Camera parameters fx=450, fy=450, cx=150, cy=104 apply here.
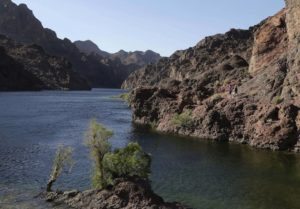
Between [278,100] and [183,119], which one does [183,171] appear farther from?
[183,119]

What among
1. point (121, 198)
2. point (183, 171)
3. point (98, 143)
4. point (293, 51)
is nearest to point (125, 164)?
point (98, 143)

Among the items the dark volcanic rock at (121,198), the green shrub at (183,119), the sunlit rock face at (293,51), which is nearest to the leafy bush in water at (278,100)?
the sunlit rock face at (293,51)

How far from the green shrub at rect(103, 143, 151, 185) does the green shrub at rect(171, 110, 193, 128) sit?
5601cm

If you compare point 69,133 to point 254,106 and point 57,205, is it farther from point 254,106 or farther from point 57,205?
point 57,205

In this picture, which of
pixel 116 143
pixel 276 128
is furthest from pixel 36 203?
pixel 276 128

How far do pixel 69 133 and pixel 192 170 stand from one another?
43.8m

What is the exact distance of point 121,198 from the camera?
139 ft

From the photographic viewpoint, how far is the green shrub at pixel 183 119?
101250 mm

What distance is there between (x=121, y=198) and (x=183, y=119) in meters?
61.5

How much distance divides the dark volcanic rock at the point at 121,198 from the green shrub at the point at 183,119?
57.2 meters

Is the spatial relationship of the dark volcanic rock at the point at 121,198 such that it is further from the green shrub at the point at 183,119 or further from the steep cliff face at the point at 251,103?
the green shrub at the point at 183,119

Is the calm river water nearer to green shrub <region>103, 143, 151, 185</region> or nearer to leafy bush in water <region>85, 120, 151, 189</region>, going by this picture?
green shrub <region>103, 143, 151, 185</region>

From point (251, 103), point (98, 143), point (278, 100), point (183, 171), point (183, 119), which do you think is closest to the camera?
point (98, 143)

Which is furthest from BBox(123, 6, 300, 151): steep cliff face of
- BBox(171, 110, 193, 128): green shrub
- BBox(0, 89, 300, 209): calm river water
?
BBox(0, 89, 300, 209): calm river water
